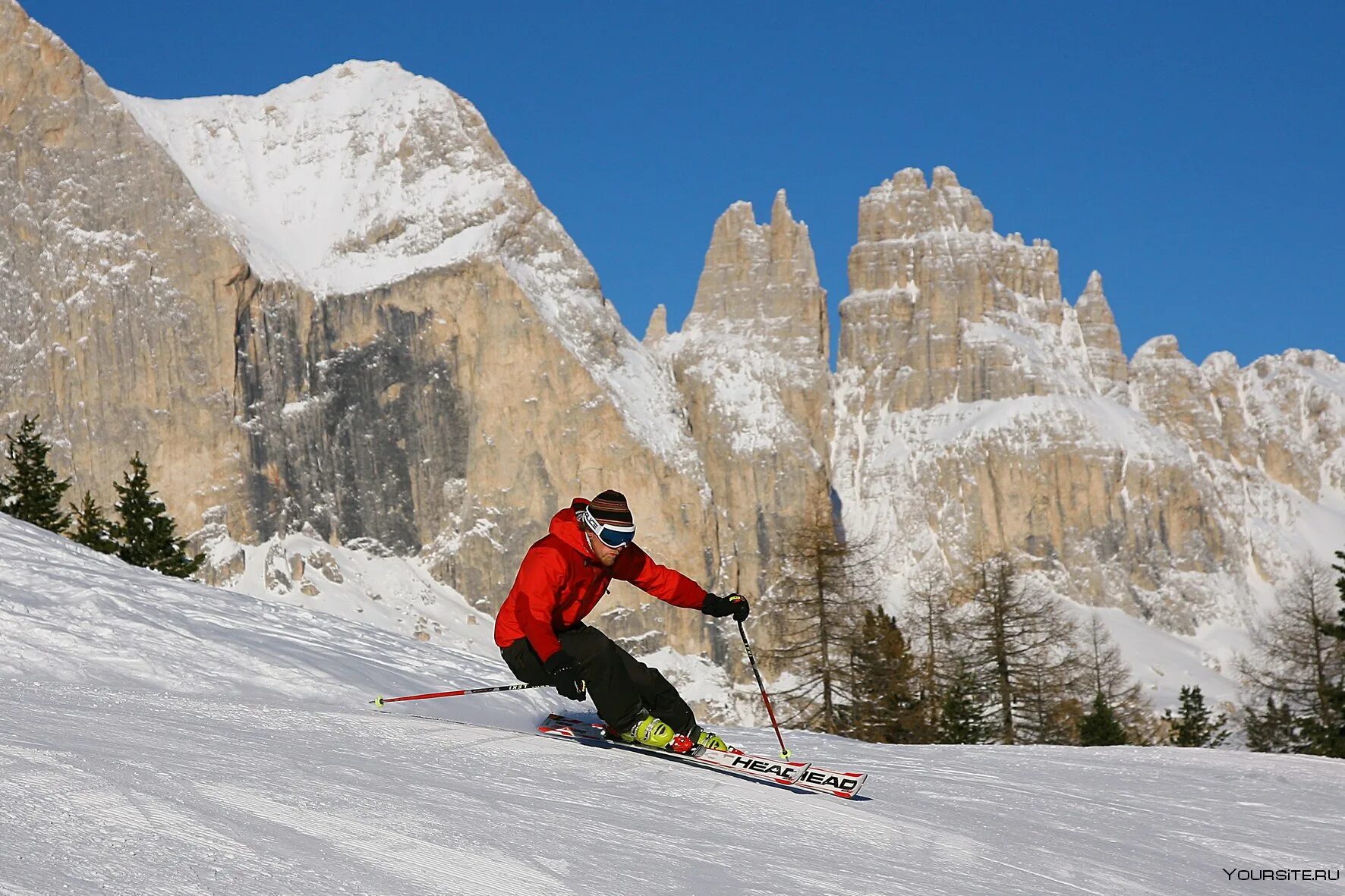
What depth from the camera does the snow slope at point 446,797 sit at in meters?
4.83

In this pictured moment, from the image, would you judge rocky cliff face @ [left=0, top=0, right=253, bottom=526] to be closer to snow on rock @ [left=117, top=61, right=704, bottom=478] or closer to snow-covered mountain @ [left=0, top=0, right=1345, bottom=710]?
snow-covered mountain @ [left=0, top=0, right=1345, bottom=710]

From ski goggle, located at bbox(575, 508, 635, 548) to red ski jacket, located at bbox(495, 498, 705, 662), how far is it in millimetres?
84

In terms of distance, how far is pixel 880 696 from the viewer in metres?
28.8

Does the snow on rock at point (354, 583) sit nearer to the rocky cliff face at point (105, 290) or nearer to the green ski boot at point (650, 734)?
the rocky cliff face at point (105, 290)

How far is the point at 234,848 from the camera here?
471 cm

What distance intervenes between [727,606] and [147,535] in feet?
99.8

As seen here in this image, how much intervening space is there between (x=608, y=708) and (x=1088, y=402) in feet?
556

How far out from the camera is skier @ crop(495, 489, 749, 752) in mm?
7984

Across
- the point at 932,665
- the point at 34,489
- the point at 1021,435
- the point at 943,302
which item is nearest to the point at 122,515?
the point at 34,489

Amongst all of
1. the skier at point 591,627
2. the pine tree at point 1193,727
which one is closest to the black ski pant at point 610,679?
the skier at point 591,627

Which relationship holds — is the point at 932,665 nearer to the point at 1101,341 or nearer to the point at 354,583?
the point at 354,583

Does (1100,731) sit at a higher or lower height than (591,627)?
lower

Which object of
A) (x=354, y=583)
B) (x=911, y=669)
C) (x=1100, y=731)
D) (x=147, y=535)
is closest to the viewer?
(x=911, y=669)

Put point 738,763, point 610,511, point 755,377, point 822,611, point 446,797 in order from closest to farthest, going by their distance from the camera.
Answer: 1. point 446,797
2. point 738,763
3. point 610,511
4. point 822,611
5. point 755,377
